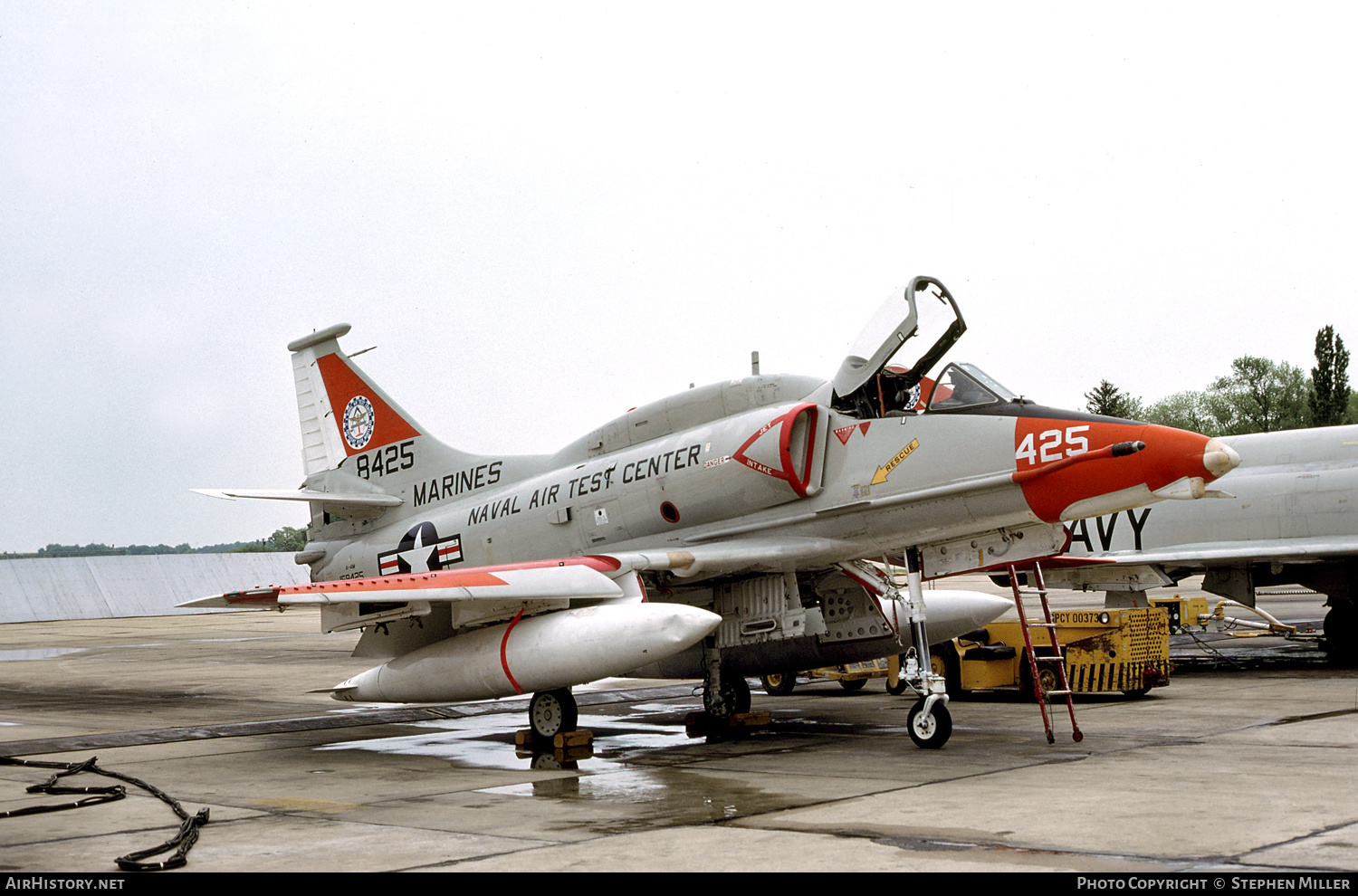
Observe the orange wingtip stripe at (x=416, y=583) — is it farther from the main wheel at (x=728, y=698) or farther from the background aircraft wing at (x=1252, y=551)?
the background aircraft wing at (x=1252, y=551)

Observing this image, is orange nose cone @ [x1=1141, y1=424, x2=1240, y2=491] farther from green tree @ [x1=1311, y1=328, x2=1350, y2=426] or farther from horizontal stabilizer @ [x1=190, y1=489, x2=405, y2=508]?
green tree @ [x1=1311, y1=328, x2=1350, y2=426]

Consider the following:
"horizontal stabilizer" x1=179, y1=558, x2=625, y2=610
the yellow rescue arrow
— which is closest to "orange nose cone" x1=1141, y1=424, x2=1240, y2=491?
the yellow rescue arrow

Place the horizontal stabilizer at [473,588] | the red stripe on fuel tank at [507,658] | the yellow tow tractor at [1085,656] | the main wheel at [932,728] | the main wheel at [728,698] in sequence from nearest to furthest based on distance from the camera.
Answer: the main wheel at [932,728] → the horizontal stabilizer at [473,588] → the red stripe on fuel tank at [507,658] → the main wheel at [728,698] → the yellow tow tractor at [1085,656]

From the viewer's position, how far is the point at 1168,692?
610 inches

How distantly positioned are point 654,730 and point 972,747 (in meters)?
3.85

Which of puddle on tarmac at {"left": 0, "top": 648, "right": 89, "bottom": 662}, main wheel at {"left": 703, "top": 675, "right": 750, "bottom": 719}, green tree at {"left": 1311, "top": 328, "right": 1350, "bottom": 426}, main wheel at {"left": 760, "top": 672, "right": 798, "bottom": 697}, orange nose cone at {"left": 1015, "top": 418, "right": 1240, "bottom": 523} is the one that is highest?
green tree at {"left": 1311, "top": 328, "right": 1350, "bottom": 426}

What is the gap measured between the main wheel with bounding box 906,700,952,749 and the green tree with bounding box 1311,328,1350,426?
64.1m

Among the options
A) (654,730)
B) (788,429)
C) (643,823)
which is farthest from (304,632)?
(643,823)

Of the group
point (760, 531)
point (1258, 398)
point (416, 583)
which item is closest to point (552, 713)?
point (416, 583)

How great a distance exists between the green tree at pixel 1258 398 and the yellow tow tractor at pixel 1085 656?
239ft

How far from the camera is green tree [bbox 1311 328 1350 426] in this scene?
65375mm

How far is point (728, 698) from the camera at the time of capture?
12625 mm

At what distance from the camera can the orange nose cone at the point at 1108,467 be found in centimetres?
930


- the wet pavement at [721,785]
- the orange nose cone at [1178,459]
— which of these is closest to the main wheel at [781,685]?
the wet pavement at [721,785]
